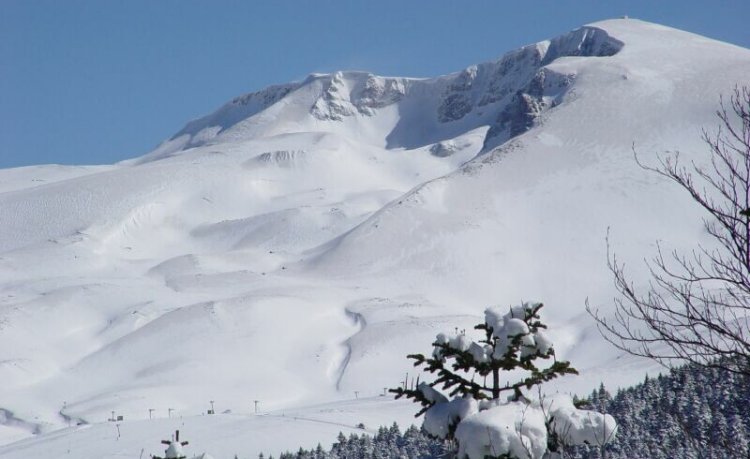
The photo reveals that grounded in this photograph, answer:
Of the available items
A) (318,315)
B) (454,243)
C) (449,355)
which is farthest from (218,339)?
(449,355)

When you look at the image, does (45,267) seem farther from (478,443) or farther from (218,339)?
(478,443)

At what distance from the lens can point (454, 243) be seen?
180125 millimetres

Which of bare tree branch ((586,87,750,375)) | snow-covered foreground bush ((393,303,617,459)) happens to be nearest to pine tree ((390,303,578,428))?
snow-covered foreground bush ((393,303,617,459))

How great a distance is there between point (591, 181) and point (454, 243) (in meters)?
36.2

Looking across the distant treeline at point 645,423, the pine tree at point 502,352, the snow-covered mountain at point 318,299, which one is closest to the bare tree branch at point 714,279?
the pine tree at point 502,352

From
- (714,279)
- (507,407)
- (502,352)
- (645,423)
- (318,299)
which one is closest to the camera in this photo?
(507,407)

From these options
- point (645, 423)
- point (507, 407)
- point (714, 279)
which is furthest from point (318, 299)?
point (507, 407)

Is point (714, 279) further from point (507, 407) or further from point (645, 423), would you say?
point (645, 423)

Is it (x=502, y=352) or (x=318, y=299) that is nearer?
(x=502, y=352)

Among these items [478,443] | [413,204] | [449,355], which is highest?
[413,204]

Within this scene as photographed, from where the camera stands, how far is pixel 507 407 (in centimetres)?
823

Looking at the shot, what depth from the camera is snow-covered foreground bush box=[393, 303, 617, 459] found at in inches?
311

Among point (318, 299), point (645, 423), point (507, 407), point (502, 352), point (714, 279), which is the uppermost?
point (318, 299)

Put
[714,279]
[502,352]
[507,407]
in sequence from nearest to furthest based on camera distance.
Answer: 1. [507,407]
2. [502,352]
3. [714,279]
